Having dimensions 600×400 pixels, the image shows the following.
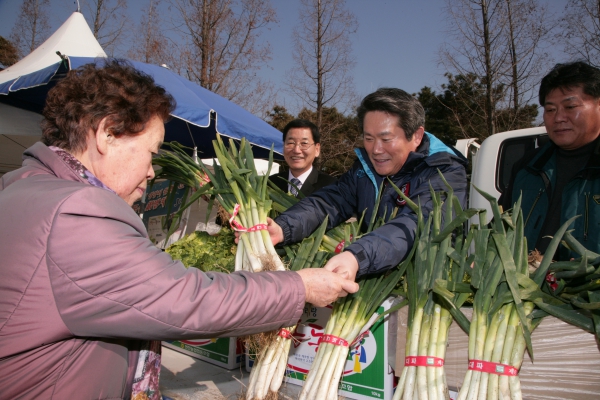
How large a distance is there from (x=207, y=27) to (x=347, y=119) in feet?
17.9

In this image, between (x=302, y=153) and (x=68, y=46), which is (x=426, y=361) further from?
(x=68, y=46)

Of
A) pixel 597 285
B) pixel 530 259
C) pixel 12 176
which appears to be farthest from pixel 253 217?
pixel 597 285

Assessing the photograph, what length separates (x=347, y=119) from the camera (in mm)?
13844

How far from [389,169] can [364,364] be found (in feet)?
3.08

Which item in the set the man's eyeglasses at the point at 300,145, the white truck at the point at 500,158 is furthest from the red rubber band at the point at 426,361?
A: the white truck at the point at 500,158

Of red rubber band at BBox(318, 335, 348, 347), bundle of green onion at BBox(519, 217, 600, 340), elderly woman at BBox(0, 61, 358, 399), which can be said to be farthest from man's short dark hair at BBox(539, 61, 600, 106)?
elderly woman at BBox(0, 61, 358, 399)

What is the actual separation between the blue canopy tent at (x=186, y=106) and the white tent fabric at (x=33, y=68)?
0.16m

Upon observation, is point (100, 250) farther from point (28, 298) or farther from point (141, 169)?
point (141, 169)

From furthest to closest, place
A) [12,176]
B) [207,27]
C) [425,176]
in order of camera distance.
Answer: [207,27]
[425,176]
[12,176]

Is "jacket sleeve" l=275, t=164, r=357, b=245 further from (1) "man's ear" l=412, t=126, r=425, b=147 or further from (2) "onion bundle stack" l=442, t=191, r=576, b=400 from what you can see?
(2) "onion bundle stack" l=442, t=191, r=576, b=400

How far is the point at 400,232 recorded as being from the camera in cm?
181

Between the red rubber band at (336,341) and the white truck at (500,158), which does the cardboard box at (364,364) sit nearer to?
the red rubber band at (336,341)

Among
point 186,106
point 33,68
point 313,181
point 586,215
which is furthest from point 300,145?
point 33,68

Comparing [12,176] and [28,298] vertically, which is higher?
[12,176]
